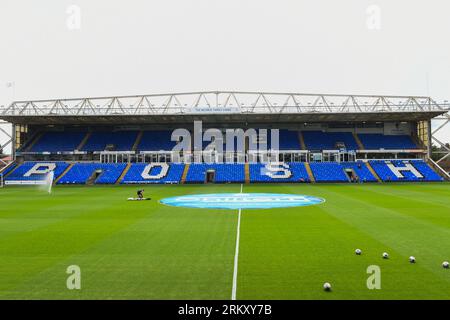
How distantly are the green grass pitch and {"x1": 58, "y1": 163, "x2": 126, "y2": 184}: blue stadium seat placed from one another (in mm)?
31215

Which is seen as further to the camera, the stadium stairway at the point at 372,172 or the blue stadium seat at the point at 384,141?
the blue stadium seat at the point at 384,141

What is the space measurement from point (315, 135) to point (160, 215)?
47.9m

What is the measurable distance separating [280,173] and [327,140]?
44.1ft

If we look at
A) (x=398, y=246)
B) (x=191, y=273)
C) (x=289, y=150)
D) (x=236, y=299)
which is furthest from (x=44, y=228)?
(x=289, y=150)

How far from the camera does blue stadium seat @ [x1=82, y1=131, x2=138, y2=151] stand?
6178cm

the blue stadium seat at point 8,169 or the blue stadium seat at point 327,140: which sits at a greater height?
the blue stadium seat at point 327,140

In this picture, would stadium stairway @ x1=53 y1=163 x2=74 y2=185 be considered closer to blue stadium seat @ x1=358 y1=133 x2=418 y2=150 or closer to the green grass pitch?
the green grass pitch

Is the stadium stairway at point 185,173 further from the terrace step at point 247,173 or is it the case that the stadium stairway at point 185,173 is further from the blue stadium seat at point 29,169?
the blue stadium seat at point 29,169

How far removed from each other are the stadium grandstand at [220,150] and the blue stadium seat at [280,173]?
0.15m

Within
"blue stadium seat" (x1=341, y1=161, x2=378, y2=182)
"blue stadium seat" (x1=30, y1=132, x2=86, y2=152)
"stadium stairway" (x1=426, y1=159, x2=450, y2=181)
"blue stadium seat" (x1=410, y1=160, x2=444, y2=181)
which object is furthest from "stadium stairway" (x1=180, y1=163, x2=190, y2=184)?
"stadium stairway" (x1=426, y1=159, x2=450, y2=181)

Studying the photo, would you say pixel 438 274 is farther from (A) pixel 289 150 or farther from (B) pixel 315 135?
(B) pixel 315 135

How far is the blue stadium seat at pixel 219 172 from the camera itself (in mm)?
52625

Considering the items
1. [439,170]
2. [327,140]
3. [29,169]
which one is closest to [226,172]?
[327,140]

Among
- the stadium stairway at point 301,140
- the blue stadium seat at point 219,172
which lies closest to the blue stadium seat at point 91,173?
the blue stadium seat at point 219,172
